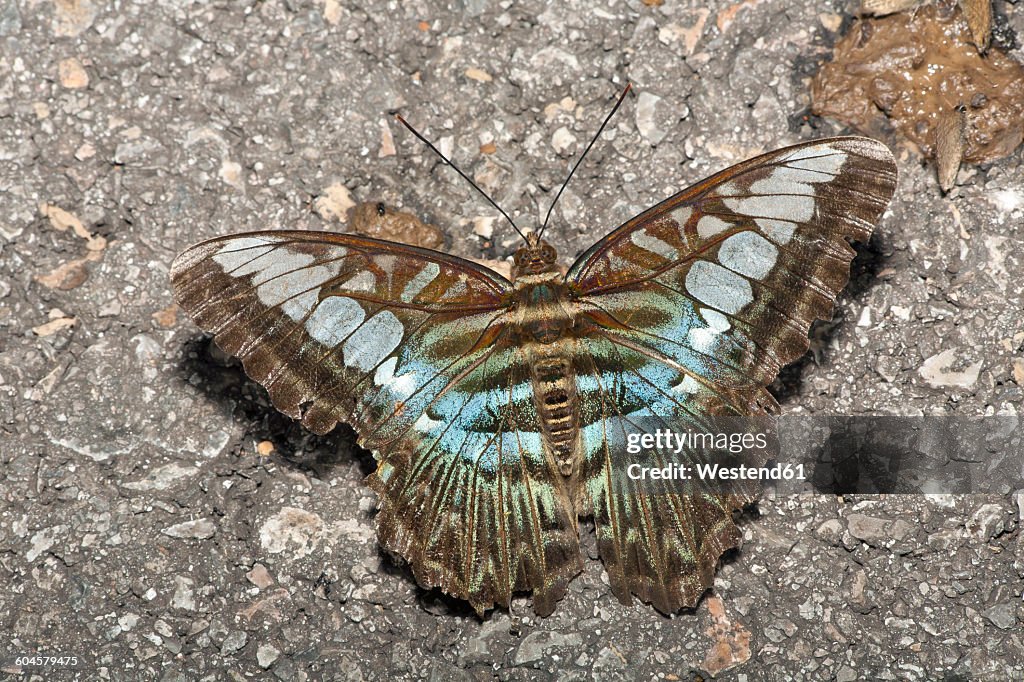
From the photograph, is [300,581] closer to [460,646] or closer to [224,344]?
[460,646]

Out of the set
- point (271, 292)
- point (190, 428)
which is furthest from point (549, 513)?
point (190, 428)

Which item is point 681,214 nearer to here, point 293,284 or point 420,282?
point 420,282

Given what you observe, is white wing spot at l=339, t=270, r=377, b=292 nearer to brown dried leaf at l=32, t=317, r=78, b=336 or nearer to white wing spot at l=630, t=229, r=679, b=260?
white wing spot at l=630, t=229, r=679, b=260

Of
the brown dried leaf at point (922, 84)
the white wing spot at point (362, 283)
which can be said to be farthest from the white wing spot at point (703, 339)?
the brown dried leaf at point (922, 84)

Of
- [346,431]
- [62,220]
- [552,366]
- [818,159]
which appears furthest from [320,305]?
[818,159]

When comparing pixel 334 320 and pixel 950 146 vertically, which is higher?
pixel 950 146

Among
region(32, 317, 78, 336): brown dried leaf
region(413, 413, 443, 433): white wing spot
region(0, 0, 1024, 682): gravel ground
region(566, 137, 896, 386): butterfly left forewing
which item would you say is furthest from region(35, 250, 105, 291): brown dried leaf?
region(566, 137, 896, 386): butterfly left forewing
